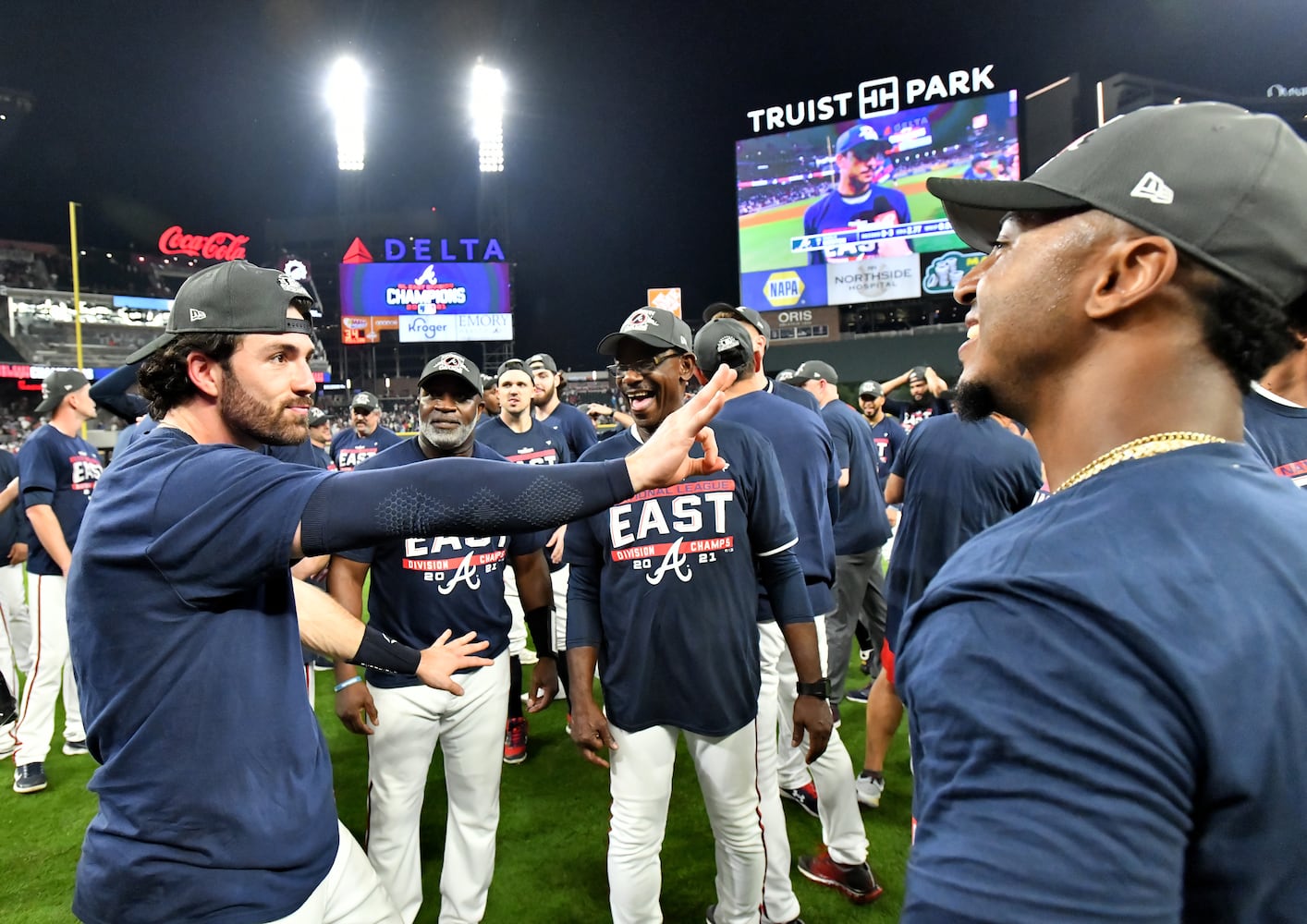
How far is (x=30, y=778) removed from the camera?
4.48m

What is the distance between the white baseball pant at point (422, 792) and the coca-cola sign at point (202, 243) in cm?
3648

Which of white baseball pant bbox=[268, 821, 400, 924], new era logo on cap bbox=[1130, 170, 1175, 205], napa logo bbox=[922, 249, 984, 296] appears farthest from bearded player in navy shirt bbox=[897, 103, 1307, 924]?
napa logo bbox=[922, 249, 984, 296]

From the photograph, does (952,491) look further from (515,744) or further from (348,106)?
(348,106)

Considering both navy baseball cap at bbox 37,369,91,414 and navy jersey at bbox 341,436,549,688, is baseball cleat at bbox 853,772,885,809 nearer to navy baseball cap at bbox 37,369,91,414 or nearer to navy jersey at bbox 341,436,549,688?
navy jersey at bbox 341,436,549,688

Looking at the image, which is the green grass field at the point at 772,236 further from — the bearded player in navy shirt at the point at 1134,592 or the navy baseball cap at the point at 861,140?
the bearded player in navy shirt at the point at 1134,592

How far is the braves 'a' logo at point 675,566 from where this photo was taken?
2.72m

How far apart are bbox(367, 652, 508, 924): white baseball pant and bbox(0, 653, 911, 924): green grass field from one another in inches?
12.3

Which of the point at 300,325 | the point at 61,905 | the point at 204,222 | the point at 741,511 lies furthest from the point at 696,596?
the point at 204,222

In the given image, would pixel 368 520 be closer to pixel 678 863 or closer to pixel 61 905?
pixel 678 863

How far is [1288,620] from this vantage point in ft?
2.25

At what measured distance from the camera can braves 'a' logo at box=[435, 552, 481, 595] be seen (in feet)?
10.4

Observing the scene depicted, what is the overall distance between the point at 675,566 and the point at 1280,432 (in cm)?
212

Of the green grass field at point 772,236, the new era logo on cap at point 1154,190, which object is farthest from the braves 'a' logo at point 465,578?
the green grass field at point 772,236

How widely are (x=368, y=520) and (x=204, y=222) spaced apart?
45.2 m
